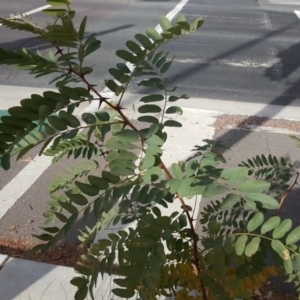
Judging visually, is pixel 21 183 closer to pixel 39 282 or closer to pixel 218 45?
pixel 39 282

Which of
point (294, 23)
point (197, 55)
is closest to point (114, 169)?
point (197, 55)

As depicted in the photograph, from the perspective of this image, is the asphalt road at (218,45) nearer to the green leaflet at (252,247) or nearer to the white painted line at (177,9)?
the white painted line at (177,9)

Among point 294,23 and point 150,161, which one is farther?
point 294,23

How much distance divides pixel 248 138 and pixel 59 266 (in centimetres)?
334

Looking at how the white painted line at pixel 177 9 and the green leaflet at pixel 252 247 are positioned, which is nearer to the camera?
the green leaflet at pixel 252 247

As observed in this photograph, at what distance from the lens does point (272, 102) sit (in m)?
7.89

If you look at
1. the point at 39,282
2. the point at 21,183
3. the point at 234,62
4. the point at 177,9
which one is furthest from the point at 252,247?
the point at 177,9

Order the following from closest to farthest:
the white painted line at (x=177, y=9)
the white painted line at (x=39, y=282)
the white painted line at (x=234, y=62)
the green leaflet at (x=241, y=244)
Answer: the green leaflet at (x=241, y=244) < the white painted line at (x=39, y=282) < the white painted line at (x=234, y=62) < the white painted line at (x=177, y=9)

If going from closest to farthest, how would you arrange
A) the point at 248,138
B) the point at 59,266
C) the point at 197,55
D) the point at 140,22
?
the point at 59,266
the point at 248,138
the point at 197,55
the point at 140,22

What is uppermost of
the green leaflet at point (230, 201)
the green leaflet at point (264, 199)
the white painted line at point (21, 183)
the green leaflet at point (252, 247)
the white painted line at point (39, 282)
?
the green leaflet at point (264, 199)

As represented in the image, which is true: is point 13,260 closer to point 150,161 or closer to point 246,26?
point 150,161

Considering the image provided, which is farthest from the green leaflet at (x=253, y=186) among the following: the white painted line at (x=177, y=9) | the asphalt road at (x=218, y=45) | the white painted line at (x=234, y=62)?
the white painted line at (x=177, y=9)

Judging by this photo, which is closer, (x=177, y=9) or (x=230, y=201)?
(x=230, y=201)

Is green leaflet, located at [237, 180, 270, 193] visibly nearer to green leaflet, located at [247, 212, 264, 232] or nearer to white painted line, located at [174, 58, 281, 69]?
green leaflet, located at [247, 212, 264, 232]
